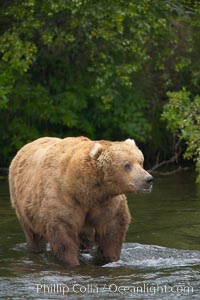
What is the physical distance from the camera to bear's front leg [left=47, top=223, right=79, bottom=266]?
9602 mm

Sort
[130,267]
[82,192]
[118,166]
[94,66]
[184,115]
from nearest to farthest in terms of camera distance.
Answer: [118,166]
[82,192]
[130,267]
[184,115]
[94,66]

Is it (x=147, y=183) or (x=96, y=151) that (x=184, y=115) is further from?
(x=147, y=183)

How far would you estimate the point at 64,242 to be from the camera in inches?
378

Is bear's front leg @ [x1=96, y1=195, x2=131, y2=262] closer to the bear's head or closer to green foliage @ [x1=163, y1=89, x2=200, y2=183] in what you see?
the bear's head

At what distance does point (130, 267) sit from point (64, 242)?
78 cm

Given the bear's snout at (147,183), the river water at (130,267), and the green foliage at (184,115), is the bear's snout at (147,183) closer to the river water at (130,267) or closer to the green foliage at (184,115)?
the river water at (130,267)

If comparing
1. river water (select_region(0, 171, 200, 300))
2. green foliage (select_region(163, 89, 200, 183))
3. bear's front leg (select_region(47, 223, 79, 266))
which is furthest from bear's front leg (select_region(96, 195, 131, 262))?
green foliage (select_region(163, 89, 200, 183))

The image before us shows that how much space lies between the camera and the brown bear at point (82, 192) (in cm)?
938

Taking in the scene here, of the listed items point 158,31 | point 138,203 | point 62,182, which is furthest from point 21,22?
point 62,182

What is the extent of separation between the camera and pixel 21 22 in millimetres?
17844

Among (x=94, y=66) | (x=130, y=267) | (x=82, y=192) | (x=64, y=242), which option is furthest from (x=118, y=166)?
(x=94, y=66)

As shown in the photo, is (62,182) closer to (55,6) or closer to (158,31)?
(55,6)

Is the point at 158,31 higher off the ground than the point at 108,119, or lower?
higher

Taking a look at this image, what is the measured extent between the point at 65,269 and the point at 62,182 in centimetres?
91
